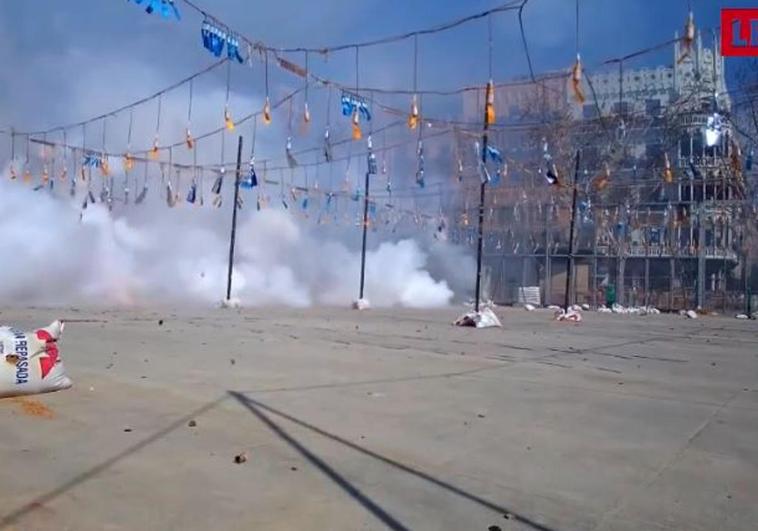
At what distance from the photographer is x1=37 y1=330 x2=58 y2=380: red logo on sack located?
6.15 metres

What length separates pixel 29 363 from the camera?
6043mm

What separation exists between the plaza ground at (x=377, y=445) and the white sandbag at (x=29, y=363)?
0.15m

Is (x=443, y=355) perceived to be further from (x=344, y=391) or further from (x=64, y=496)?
(x=64, y=496)

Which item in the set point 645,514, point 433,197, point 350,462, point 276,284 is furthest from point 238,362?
point 433,197

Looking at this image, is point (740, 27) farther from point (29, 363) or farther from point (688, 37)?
point (29, 363)

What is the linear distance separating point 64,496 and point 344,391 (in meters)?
3.83

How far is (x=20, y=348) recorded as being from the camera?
19.5ft

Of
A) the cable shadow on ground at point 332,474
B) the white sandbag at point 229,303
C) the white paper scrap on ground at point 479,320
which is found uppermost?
the white paper scrap on ground at point 479,320

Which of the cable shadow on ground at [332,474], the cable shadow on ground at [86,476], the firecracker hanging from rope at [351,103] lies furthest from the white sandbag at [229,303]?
the cable shadow on ground at [86,476]

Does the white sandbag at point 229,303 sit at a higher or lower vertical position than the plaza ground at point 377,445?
higher

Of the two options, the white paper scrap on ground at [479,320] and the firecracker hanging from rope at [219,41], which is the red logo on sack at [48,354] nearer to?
the firecracker hanging from rope at [219,41]

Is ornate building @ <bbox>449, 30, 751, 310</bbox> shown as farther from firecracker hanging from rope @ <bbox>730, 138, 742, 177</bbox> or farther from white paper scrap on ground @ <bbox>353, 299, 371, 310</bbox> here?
white paper scrap on ground @ <bbox>353, 299, 371, 310</bbox>

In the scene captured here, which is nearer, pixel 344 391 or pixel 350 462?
pixel 350 462

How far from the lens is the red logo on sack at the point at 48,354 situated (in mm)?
6148
